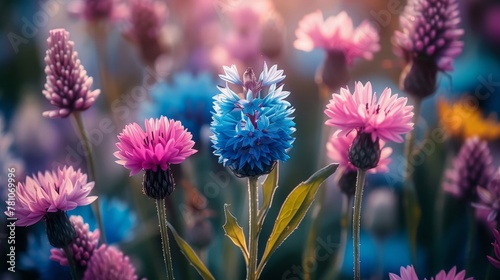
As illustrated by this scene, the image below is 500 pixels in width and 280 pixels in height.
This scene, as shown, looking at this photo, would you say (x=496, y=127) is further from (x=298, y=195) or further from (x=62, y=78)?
→ (x=62, y=78)

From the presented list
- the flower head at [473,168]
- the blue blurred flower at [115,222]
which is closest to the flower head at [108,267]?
the blue blurred flower at [115,222]

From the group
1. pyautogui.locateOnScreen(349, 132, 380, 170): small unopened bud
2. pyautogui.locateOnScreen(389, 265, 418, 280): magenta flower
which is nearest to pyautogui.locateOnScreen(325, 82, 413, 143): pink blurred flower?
pyautogui.locateOnScreen(349, 132, 380, 170): small unopened bud

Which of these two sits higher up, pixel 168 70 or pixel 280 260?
pixel 168 70

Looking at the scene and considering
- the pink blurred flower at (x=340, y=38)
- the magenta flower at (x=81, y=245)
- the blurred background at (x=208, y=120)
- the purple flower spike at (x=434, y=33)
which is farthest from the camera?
the blurred background at (x=208, y=120)

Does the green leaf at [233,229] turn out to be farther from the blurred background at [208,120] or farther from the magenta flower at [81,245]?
the blurred background at [208,120]

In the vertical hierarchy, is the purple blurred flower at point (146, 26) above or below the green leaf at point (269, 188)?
above

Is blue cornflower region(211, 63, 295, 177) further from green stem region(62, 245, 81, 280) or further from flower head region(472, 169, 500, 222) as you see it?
flower head region(472, 169, 500, 222)

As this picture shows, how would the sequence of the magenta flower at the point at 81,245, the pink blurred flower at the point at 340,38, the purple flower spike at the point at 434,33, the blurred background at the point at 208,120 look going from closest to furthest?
the magenta flower at the point at 81,245 < the purple flower spike at the point at 434,33 < the pink blurred flower at the point at 340,38 < the blurred background at the point at 208,120

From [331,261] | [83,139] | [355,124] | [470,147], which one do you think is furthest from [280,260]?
[355,124]
